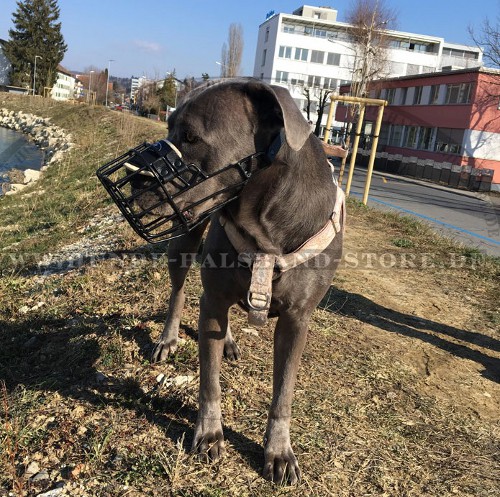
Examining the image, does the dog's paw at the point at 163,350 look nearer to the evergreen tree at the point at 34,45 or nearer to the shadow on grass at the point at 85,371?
the shadow on grass at the point at 85,371

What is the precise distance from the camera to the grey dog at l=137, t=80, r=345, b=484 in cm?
203

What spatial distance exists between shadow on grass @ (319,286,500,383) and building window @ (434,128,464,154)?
24638 millimetres

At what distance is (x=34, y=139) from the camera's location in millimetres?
27656

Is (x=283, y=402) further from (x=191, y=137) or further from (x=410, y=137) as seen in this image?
(x=410, y=137)

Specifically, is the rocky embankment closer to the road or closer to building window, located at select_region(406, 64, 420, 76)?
the road

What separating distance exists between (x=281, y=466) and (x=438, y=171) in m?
25.9

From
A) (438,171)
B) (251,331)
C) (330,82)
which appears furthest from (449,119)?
(330,82)

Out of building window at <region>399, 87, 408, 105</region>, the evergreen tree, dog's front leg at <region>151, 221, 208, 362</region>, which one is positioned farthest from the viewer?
the evergreen tree

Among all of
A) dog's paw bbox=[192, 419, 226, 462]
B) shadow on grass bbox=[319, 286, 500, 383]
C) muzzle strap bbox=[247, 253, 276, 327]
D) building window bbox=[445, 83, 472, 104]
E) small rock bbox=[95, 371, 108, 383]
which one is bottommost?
small rock bbox=[95, 371, 108, 383]

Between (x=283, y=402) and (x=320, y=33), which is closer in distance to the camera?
(x=283, y=402)

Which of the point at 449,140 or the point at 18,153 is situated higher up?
the point at 449,140

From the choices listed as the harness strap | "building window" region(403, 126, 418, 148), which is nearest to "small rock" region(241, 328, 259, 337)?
the harness strap

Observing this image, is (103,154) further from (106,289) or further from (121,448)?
(121,448)

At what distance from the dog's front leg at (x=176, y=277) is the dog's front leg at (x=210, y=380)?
0.81 m
